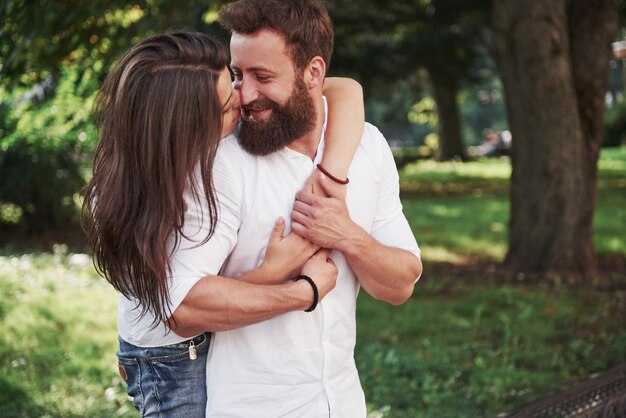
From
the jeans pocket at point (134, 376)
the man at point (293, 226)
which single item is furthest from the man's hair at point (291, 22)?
the jeans pocket at point (134, 376)

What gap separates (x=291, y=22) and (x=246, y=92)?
26cm

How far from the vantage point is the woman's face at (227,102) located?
2.41 m

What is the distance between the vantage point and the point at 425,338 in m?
6.46

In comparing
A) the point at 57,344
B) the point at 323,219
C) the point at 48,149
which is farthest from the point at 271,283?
the point at 48,149

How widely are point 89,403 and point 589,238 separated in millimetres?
5149

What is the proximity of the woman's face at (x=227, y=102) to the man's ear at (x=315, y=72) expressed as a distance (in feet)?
0.90

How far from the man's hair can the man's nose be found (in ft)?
0.51

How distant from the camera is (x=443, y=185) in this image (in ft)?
62.1

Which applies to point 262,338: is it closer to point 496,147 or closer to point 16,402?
point 16,402

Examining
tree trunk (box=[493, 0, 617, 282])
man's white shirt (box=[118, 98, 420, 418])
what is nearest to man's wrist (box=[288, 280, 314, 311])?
man's white shirt (box=[118, 98, 420, 418])

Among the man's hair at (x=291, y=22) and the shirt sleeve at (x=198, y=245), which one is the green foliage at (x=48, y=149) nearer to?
the man's hair at (x=291, y=22)

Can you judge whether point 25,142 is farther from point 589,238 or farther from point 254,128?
point 254,128

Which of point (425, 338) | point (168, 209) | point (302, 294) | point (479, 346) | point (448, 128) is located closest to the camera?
point (168, 209)

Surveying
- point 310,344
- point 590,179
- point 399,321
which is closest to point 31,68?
point 399,321
